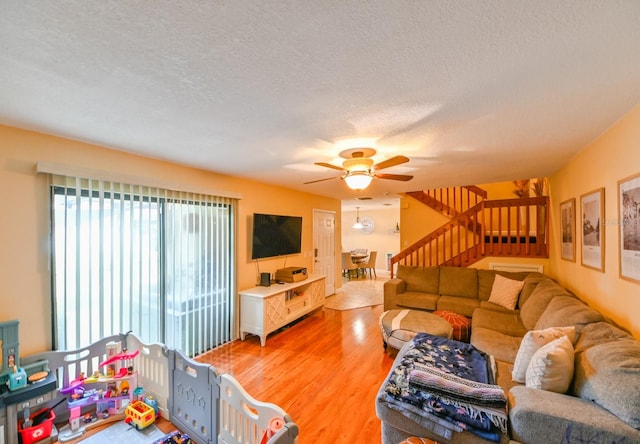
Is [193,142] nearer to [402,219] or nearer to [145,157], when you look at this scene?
[145,157]

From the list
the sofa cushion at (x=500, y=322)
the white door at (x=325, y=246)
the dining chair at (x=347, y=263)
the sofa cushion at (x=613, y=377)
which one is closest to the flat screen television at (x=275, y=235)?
the white door at (x=325, y=246)

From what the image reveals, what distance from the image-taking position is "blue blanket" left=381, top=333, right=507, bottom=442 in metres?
1.36

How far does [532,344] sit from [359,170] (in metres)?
1.81

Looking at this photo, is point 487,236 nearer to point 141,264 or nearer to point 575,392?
point 575,392

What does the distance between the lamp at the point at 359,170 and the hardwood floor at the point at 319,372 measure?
198 centimetres

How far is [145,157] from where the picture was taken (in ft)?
8.93

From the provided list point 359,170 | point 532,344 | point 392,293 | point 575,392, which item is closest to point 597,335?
point 532,344

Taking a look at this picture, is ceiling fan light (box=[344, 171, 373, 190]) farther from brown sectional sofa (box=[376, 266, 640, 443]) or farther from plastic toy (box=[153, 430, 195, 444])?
plastic toy (box=[153, 430, 195, 444])

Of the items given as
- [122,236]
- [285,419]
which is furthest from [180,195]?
[285,419]

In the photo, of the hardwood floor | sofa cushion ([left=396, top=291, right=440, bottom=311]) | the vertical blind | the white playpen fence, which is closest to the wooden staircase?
sofa cushion ([left=396, top=291, right=440, bottom=311])

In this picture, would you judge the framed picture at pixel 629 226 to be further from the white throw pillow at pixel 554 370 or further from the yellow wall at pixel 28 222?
the yellow wall at pixel 28 222

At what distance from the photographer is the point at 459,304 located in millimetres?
3844

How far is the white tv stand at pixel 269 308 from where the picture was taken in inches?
140

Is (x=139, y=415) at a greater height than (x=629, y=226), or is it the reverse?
(x=629, y=226)
